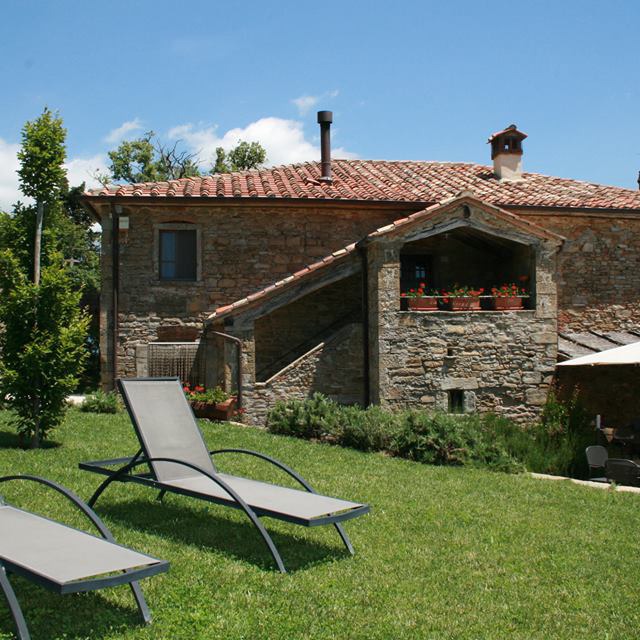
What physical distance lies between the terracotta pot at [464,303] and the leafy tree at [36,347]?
273 inches

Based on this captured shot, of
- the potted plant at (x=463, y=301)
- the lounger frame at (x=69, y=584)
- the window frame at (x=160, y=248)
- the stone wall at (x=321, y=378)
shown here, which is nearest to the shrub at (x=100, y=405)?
the stone wall at (x=321, y=378)

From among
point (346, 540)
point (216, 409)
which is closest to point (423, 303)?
point (216, 409)

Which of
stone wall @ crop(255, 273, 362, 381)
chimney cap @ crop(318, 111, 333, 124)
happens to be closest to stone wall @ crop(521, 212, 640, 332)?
stone wall @ crop(255, 273, 362, 381)

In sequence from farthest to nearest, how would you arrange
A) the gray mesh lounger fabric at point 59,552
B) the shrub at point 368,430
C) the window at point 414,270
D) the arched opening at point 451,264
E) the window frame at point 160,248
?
the window at point 414,270
the arched opening at point 451,264
the window frame at point 160,248
the shrub at point 368,430
the gray mesh lounger fabric at point 59,552

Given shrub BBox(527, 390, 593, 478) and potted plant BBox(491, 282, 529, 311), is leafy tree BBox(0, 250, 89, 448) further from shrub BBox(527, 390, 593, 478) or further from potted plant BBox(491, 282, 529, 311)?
potted plant BBox(491, 282, 529, 311)

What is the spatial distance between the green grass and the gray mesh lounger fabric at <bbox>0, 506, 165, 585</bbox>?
43cm

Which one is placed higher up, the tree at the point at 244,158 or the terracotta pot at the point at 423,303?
the tree at the point at 244,158

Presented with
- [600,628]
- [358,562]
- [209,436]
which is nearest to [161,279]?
[209,436]

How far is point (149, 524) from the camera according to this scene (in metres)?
6.02

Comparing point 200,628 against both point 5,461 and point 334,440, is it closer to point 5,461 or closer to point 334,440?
point 5,461

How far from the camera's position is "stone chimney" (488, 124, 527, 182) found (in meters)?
18.2

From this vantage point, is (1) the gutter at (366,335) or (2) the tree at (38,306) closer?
(2) the tree at (38,306)

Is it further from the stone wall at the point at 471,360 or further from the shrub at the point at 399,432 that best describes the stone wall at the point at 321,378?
the shrub at the point at 399,432

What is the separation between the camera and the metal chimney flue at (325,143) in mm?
17344
